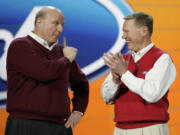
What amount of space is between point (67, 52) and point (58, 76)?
0.58 ft

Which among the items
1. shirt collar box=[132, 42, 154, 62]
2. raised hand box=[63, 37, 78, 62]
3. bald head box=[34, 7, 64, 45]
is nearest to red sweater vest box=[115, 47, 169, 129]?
shirt collar box=[132, 42, 154, 62]

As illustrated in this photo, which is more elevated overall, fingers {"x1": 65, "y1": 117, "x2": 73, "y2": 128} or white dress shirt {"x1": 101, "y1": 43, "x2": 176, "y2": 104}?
white dress shirt {"x1": 101, "y1": 43, "x2": 176, "y2": 104}

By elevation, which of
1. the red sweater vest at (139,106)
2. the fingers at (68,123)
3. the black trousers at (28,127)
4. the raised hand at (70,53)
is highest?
the raised hand at (70,53)

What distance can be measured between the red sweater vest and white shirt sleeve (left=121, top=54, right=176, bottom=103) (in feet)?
0.22

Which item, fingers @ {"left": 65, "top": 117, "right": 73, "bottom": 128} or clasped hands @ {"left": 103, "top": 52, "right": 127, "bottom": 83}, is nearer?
clasped hands @ {"left": 103, "top": 52, "right": 127, "bottom": 83}

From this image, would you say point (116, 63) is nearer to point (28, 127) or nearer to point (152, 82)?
point (152, 82)

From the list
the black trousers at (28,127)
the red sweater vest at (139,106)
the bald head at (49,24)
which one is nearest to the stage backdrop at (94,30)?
the bald head at (49,24)

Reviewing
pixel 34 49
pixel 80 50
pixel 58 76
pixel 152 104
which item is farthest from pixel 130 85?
pixel 80 50

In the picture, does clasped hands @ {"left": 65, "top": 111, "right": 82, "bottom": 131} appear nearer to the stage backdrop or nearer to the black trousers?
the black trousers

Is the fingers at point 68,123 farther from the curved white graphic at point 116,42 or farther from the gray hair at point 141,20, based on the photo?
the curved white graphic at point 116,42

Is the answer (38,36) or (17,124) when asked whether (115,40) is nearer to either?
(38,36)

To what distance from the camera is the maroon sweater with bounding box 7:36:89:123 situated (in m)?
2.24

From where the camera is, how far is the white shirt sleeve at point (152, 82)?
2057 mm

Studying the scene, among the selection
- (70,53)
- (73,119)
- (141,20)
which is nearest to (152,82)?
(141,20)
